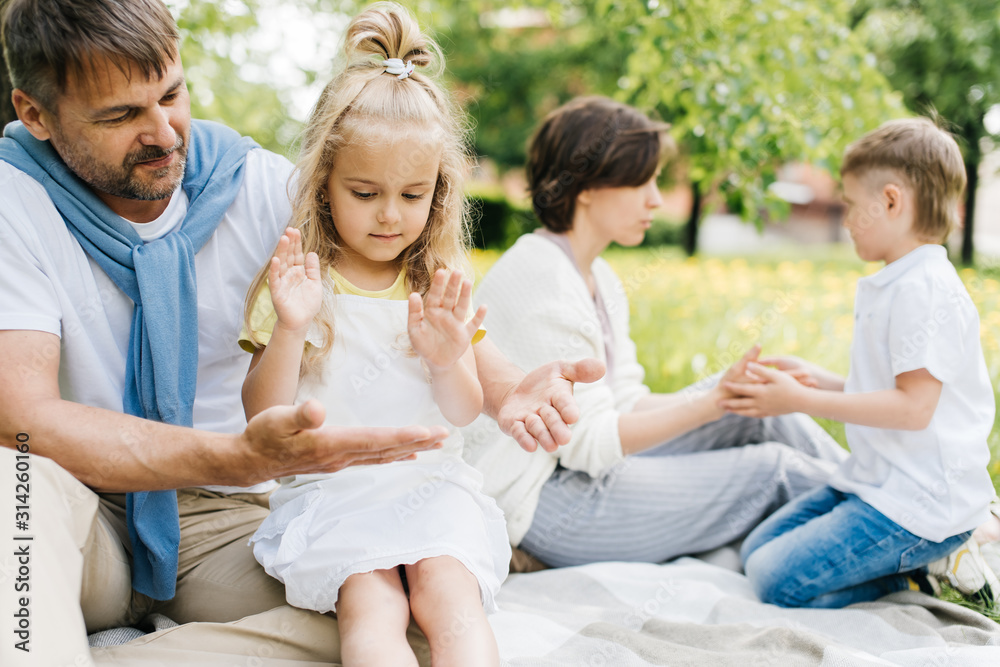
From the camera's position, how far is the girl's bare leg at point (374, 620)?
→ 1529 mm

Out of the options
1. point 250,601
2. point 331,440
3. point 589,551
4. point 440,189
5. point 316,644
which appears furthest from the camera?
point 589,551

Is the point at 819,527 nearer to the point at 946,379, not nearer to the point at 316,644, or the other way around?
the point at 946,379

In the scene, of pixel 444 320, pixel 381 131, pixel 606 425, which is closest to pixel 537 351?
pixel 606 425

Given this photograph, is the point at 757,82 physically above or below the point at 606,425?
above

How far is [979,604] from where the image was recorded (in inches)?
89.0

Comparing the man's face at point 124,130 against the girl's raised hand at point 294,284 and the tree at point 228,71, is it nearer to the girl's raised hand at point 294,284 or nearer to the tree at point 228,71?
the girl's raised hand at point 294,284

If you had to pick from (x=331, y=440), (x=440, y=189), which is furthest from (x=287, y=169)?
(x=331, y=440)

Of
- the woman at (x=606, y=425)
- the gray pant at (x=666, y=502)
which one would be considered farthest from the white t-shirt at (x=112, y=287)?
the gray pant at (x=666, y=502)

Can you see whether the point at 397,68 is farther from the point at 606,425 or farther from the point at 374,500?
the point at 606,425

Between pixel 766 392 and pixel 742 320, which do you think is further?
pixel 742 320

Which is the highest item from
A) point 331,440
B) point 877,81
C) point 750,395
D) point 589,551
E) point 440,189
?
point 877,81

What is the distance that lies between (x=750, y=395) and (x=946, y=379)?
53 cm

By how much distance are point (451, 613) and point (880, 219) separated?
1.77m

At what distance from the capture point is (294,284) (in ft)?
5.73
